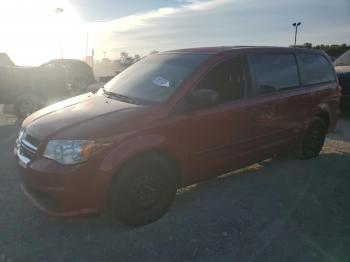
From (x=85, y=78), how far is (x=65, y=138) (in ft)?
56.6

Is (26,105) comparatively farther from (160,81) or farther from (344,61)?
(344,61)

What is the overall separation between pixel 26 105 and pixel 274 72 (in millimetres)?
7242

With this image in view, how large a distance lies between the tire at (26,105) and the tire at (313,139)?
279 inches

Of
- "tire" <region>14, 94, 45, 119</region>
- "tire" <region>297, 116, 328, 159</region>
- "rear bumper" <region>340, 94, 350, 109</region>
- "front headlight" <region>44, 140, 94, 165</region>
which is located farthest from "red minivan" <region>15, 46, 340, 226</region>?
"tire" <region>14, 94, 45, 119</region>

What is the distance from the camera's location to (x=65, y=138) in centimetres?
353

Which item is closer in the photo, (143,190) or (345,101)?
(143,190)

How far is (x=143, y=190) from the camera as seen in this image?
3.89 m

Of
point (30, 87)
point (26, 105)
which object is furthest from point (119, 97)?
point (30, 87)

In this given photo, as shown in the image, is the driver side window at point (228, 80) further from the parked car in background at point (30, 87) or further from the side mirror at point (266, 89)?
the parked car in background at point (30, 87)

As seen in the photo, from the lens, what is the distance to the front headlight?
348cm

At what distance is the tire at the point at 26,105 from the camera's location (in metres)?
10.1

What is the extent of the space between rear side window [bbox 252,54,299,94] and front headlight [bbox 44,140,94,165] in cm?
249

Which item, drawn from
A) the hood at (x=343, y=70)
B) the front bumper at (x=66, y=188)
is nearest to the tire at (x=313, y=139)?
the front bumper at (x=66, y=188)

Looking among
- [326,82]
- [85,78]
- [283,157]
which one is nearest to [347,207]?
[283,157]
